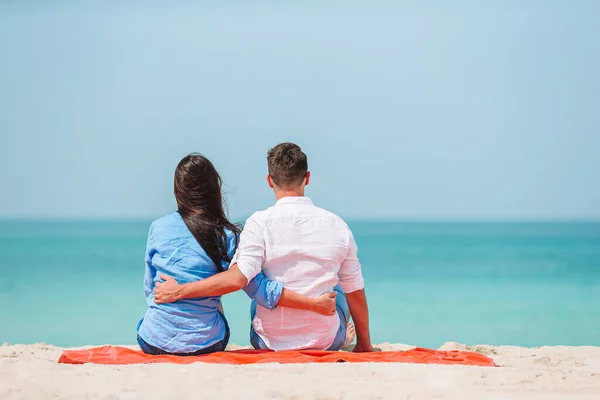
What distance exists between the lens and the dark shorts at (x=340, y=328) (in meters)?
4.50

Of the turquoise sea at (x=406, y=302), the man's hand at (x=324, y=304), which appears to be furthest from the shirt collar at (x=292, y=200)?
the turquoise sea at (x=406, y=302)

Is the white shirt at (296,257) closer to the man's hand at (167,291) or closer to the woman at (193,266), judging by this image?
the woman at (193,266)

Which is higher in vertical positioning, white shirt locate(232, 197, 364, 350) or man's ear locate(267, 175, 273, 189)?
man's ear locate(267, 175, 273, 189)

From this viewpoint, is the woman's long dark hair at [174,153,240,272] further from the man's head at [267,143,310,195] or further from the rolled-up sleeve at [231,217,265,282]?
the man's head at [267,143,310,195]

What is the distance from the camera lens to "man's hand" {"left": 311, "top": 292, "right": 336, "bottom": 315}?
14.0 feet

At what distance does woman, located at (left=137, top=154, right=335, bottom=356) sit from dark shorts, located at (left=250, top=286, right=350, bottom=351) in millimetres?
220

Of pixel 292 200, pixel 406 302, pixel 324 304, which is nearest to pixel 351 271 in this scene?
pixel 324 304

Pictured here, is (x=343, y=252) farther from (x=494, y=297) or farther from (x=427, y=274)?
(x=427, y=274)

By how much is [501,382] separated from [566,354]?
222 centimetres

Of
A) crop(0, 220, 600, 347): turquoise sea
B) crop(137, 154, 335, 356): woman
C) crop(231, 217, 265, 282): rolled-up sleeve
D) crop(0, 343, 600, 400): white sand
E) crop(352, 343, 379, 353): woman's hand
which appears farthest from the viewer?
crop(0, 220, 600, 347): turquoise sea

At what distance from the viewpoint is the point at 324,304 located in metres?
Result: 4.27

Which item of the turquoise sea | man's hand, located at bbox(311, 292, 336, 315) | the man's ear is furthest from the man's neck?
the turquoise sea

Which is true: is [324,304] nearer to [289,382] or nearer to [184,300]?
[289,382]

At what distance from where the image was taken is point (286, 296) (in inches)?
166
